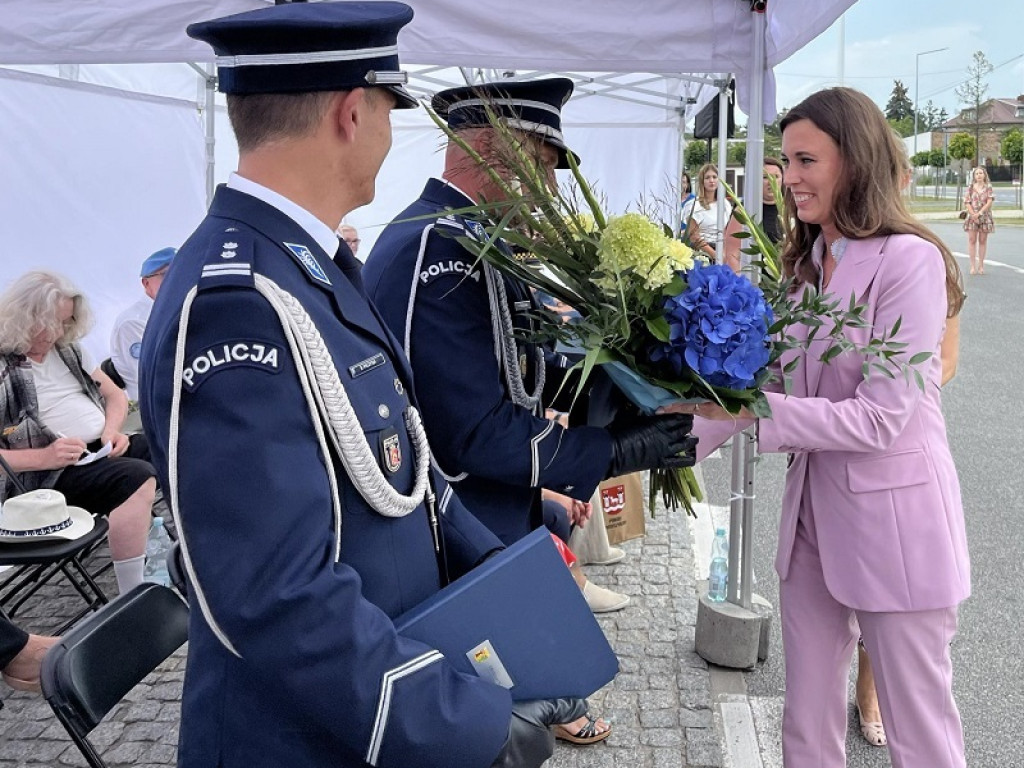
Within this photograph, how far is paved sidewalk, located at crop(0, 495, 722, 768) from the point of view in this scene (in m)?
3.21

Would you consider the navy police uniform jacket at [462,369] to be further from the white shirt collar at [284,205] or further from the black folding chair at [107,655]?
the black folding chair at [107,655]

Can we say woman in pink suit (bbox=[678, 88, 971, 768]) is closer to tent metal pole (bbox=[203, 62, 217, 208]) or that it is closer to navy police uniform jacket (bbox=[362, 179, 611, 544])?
navy police uniform jacket (bbox=[362, 179, 611, 544])

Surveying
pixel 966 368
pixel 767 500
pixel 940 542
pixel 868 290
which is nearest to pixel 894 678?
pixel 940 542

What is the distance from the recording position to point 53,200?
23.1 ft

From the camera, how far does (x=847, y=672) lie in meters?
2.47

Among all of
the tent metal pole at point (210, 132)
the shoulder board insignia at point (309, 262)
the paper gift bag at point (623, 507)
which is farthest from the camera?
the tent metal pole at point (210, 132)

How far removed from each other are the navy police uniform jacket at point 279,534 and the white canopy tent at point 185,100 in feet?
5.12

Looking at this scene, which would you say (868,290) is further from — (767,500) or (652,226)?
(767,500)

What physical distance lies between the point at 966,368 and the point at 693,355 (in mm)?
8298

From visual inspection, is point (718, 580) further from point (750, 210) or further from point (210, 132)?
point (210, 132)

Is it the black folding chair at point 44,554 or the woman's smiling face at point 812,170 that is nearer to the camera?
the woman's smiling face at point 812,170

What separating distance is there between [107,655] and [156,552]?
8.50 ft

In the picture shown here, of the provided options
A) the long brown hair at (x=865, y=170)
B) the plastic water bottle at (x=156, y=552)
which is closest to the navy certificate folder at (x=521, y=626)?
the long brown hair at (x=865, y=170)

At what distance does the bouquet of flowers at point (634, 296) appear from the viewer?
1897 millimetres
